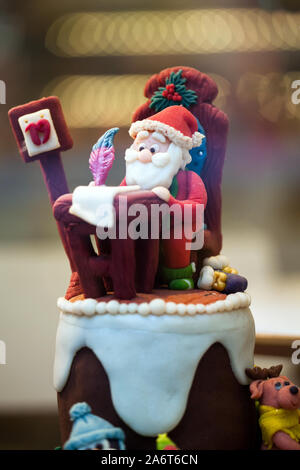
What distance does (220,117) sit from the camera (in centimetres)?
149

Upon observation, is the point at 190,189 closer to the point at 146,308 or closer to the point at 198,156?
→ the point at 198,156

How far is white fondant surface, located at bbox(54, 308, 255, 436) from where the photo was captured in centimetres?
117

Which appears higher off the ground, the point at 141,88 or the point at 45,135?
the point at 141,88

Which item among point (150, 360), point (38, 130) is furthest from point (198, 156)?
point (150, 360)

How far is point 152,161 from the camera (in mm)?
1295

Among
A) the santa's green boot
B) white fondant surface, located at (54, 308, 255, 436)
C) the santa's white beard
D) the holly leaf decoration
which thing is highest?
the holly leaf decoration

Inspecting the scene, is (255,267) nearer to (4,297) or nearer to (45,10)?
(4,297)

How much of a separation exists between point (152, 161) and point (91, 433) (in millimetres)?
592

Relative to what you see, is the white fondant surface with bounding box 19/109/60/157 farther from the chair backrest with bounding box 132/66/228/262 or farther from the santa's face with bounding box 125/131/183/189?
the chair backrest with bounding box 132/66/228/262

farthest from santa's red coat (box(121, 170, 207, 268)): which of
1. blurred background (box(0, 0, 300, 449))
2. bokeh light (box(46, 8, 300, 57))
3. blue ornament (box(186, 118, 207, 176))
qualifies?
bokeh light (box(46, 8, 300, 57))

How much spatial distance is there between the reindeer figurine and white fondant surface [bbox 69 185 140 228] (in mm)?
471
